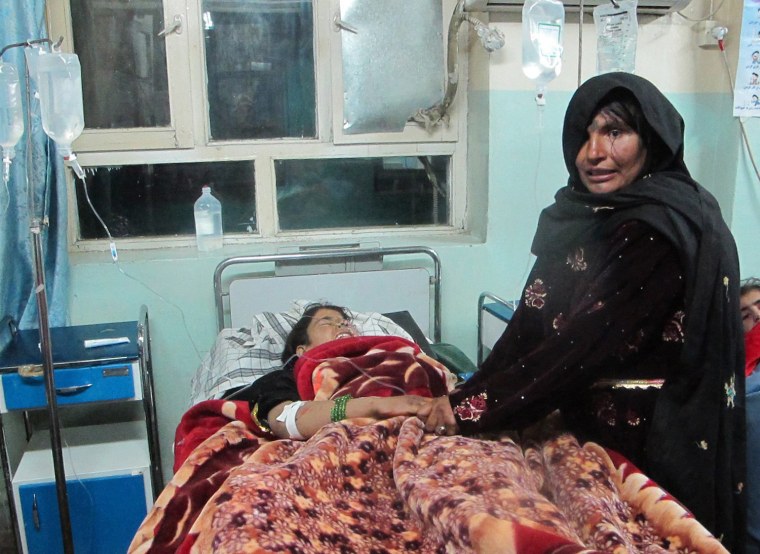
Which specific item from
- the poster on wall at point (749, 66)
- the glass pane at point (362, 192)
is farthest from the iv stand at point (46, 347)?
the poster on wall at point (749, 66)

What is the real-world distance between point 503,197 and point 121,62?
1.74 metres

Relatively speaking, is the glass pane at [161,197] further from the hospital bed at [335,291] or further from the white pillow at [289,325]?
the white pillow at [289,325]

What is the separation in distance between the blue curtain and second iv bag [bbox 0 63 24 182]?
0.33 meters

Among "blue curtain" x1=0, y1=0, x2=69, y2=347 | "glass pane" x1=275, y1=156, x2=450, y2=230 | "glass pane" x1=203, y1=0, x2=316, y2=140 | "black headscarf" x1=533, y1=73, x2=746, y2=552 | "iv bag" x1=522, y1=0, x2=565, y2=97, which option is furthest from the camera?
"glass pane" x1=275, y1=156, x2=450, y2=230

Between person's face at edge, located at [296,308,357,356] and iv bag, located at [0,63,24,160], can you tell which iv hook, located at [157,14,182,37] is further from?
person's face at edge, located at [296,308,357,356]

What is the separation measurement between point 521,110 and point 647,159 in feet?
4.96

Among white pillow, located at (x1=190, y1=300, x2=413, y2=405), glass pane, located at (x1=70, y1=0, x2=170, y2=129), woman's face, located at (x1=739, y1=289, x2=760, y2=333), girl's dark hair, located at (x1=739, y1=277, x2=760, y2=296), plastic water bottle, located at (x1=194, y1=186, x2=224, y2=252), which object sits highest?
glass pane, located at (x1=70, y1=0, x2=170, y2=129)

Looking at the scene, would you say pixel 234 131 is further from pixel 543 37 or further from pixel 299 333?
pixel 543 37

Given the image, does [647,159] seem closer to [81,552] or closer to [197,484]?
[197,484]

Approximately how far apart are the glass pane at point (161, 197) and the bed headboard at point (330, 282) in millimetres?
340

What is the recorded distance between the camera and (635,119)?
137cm

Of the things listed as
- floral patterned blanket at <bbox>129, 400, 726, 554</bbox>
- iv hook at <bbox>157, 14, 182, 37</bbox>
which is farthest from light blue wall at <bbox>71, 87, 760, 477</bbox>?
floral patterned blanket at <bbox>129, 400, 726, 554</bbox>

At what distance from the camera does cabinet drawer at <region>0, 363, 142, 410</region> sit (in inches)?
84.8

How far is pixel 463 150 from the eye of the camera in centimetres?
310
